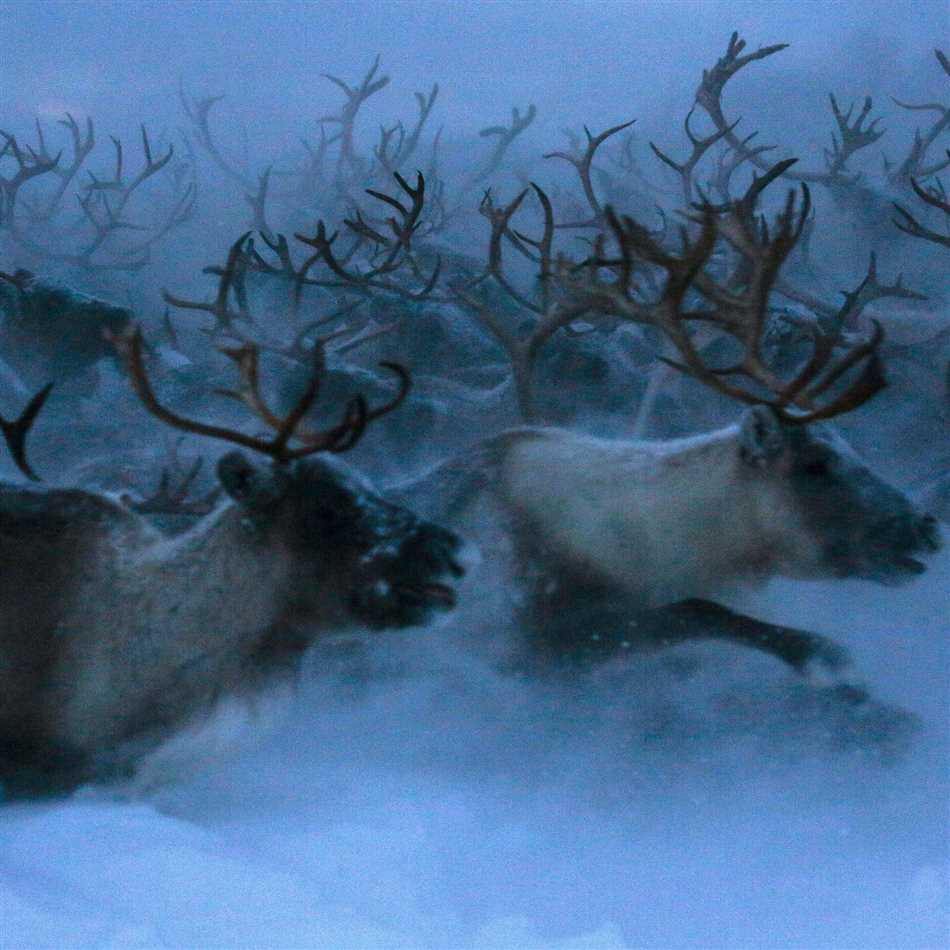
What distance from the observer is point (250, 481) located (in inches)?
43.9

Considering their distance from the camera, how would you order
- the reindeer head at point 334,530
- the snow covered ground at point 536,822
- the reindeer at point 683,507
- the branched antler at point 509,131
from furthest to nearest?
the branched antler at point 509,131
the reindeer at point 683,507
the reindeer head at point 334,530
the snow covered ground at point 536,822

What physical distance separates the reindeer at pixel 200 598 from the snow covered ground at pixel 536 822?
0.07 m

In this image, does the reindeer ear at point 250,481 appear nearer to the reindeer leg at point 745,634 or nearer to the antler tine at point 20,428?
the antler tine at point 20,428

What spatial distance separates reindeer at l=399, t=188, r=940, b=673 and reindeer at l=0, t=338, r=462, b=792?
28 cm

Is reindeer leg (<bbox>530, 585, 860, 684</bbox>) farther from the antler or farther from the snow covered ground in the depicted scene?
the antler

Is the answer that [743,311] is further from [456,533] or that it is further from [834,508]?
[456,533]

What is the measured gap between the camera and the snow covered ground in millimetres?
967

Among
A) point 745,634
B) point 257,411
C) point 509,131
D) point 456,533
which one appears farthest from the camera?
point 509,131

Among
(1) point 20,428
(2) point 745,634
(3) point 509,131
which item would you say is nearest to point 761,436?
(2) point 745,634

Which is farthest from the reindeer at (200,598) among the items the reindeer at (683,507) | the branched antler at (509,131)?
the branched antler at (509,131)

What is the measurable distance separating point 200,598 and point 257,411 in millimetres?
246

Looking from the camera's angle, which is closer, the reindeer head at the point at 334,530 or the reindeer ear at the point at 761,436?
the reindeer head at the point at 334,530

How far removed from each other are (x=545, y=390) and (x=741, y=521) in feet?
3.04

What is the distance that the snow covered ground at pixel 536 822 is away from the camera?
967 mm
